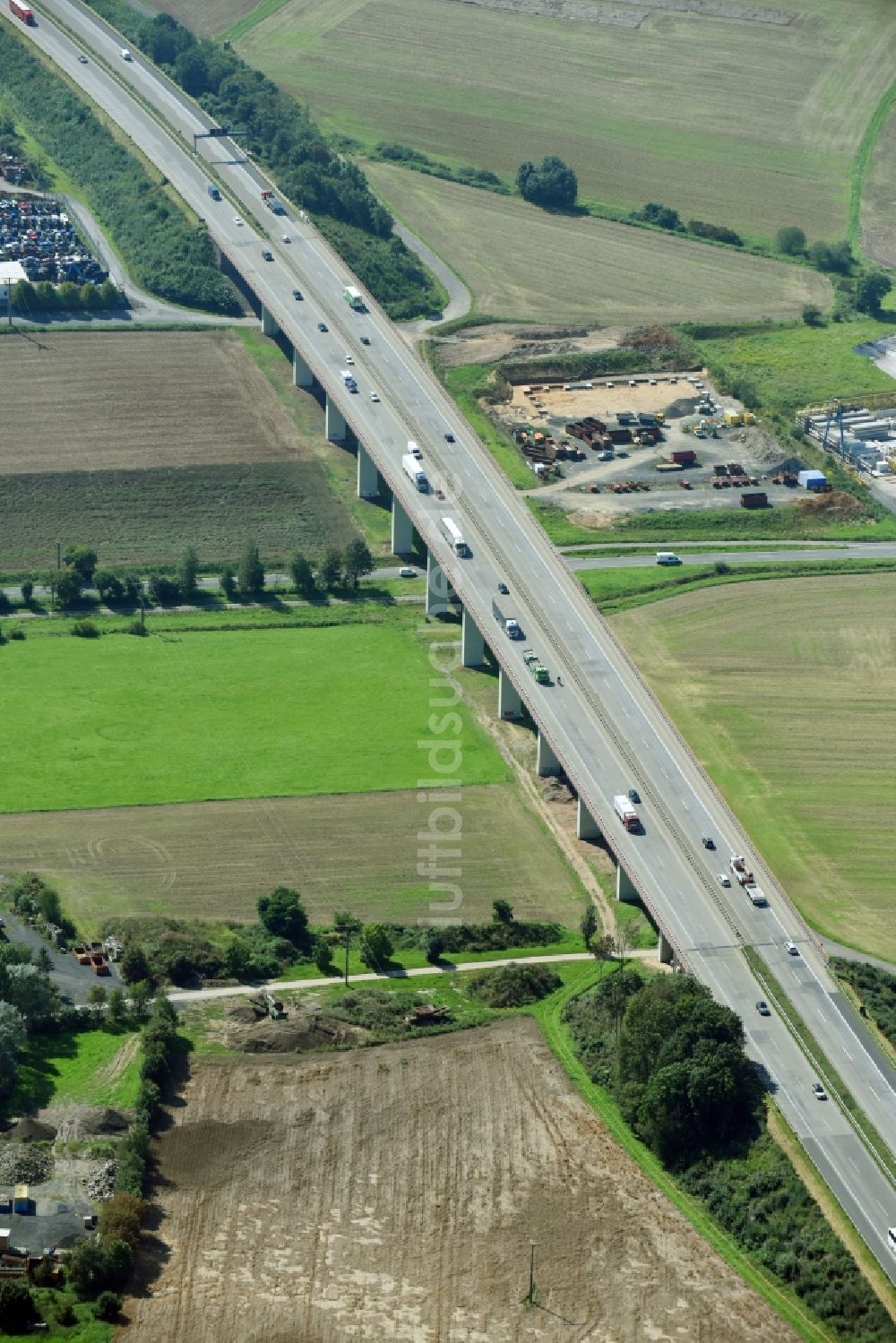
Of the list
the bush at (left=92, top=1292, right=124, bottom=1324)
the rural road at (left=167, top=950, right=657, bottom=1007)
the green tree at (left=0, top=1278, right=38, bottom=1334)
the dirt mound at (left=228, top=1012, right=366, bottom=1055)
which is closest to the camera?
the green tree at (left=0, top=1278, right=38, bottom=1334)

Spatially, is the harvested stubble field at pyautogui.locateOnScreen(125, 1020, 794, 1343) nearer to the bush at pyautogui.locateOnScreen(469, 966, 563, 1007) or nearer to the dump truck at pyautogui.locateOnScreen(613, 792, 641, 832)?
the bush at pyautogui.locateOnScreen(469, 966, 563, 1007)

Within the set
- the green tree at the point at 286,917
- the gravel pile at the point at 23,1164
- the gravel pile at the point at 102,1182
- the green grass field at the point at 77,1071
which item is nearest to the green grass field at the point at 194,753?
the green tree at the point at 286,917

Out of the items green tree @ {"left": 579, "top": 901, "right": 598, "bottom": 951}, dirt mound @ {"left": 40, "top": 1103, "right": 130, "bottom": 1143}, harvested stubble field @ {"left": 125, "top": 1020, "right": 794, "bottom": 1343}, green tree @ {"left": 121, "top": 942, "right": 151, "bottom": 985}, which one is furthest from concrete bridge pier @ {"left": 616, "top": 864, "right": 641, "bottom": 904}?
dirt mound @ {"left": 40, "top": 1103, "right": 130, "bottom": 1143}

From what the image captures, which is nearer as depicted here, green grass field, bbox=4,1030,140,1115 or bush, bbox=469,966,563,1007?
green grass field, bbox=4,1030,140,1115

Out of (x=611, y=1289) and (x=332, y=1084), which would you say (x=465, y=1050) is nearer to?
(x=332, y=1084)

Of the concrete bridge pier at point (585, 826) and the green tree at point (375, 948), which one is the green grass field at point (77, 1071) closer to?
the green tree at point (375, 948)

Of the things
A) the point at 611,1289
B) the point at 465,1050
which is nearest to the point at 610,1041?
the point at 465,1050
